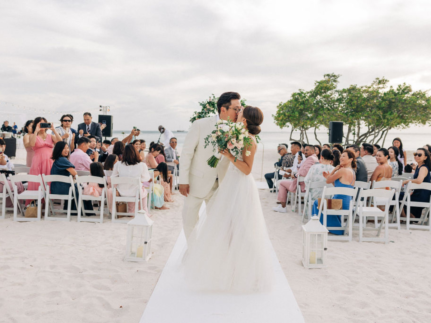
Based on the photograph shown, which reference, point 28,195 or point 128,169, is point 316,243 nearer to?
point 128,169

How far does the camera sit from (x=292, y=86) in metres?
25.7

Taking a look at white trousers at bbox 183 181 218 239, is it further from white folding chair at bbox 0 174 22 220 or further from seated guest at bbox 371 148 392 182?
seated guest at bbox 371 148 392 182

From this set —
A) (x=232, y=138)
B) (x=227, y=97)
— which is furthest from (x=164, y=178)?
(x=232, y=138)

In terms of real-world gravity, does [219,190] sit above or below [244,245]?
above

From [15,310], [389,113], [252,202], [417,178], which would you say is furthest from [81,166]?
[389,113]

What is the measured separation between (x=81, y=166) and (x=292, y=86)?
2178 cm

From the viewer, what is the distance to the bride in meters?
2.88

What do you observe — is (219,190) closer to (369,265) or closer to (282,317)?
(282,317)

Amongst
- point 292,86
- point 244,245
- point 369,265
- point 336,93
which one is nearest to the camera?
point 244,245

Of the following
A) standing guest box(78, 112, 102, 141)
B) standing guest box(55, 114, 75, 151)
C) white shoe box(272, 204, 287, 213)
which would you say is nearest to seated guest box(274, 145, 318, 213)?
white shoe box(272, 204, 287, 213)

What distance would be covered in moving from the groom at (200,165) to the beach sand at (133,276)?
904mm

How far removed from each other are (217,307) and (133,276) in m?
1.22

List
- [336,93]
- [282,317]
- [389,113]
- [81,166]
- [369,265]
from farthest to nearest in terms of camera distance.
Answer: [336,93] → [389,113] → [81,166] → [369,265] → [282,317]

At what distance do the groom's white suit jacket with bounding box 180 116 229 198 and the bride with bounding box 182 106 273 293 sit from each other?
0.23 m
